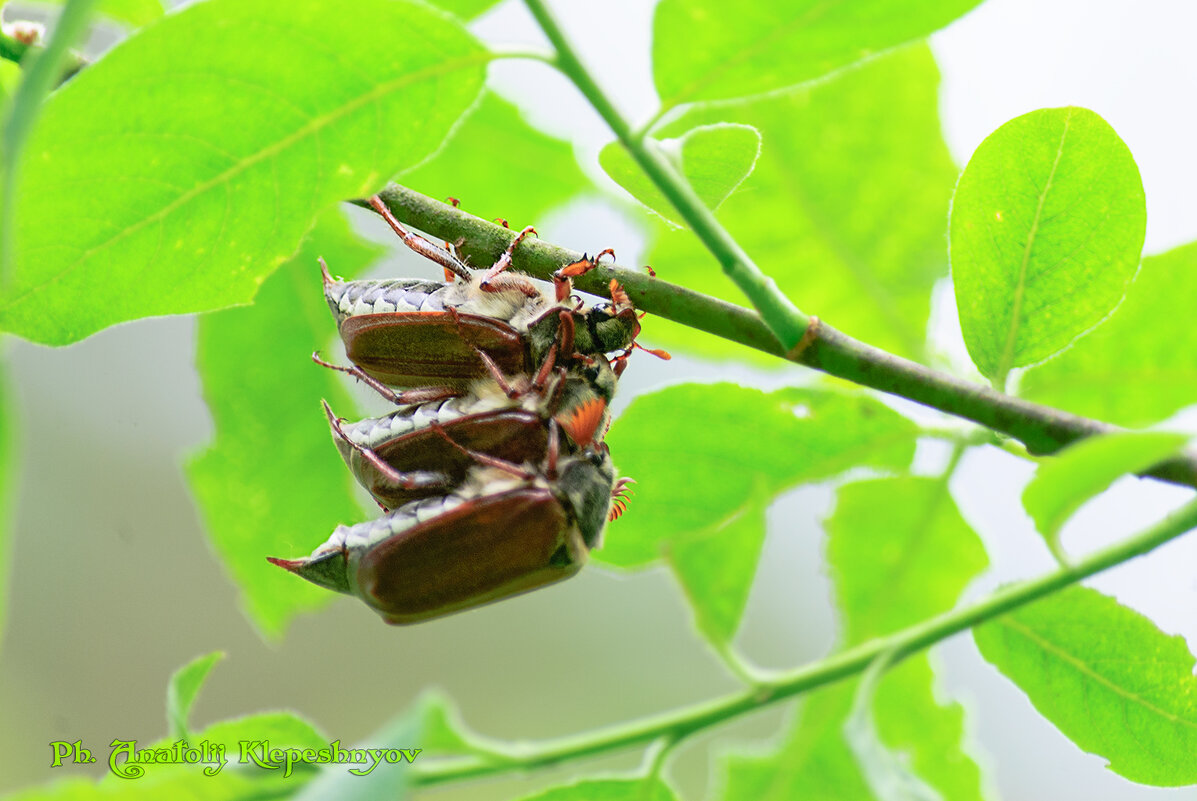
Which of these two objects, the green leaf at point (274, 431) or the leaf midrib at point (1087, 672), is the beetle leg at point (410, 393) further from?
the leaf midrib at point (1087, 672)

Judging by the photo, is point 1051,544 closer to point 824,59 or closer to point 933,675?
point 824,59

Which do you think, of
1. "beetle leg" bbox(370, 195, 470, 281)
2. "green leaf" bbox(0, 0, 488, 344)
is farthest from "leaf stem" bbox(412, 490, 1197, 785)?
"beetle leg" bbox(370, 195, 470, 281)

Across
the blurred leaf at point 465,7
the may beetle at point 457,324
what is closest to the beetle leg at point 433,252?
the may beetle at point 457,324

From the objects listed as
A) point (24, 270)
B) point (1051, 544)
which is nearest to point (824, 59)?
point (1051, 544)

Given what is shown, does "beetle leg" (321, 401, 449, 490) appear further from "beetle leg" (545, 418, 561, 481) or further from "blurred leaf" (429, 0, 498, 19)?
"blurred leaf" (429, 0, 498, 19)

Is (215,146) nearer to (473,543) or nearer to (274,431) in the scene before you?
(473,543)

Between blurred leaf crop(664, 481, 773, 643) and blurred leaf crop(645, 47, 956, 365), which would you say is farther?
blurred leaf crop(645, 47, 956, 365)
